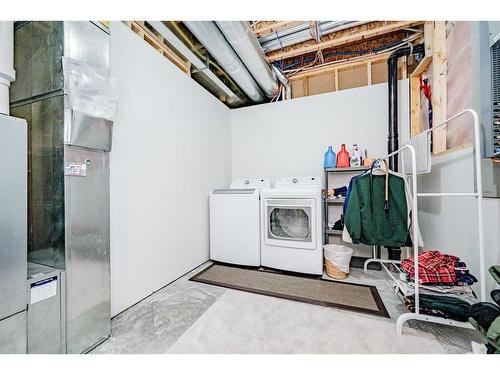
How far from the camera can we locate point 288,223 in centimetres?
275

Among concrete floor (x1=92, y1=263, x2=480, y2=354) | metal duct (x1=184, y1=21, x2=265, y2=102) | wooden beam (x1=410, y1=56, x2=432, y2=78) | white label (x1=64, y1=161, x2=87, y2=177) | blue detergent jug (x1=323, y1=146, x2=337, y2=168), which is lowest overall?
concrete floor (x1=92, y1=263, x2=480, y2=354)

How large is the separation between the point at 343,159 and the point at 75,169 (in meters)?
2.76

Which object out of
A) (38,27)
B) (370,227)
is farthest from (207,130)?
(370,227)

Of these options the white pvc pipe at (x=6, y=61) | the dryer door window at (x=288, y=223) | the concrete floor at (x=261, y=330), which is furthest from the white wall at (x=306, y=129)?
the white pvc pipe at (x=6, y=61)

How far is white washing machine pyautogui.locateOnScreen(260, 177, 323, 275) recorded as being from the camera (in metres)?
2.38

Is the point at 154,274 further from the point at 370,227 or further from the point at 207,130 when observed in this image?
the point at 370,227

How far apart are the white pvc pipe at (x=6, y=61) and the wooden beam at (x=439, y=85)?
3318 millimetres

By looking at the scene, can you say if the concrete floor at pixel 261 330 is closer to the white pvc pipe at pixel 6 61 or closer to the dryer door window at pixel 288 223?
the dryer door window at pixel 288 223

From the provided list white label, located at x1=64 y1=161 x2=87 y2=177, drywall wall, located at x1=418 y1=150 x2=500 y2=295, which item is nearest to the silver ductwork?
drywall wall, located at x1=418 y1=150 x2=500 y2=295

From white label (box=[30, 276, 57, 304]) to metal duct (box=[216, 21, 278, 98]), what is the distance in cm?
221

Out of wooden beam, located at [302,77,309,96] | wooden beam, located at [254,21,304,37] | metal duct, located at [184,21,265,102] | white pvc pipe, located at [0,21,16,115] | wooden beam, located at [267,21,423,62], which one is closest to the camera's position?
white pvc pipe, located at [0,21,16,115]

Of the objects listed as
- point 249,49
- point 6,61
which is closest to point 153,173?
point 6,61

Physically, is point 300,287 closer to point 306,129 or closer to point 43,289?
point 43,289

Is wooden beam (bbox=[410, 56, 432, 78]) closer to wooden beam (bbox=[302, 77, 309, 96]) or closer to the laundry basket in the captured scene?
wooden beam (bbox=[302, 77, 309, 96])
